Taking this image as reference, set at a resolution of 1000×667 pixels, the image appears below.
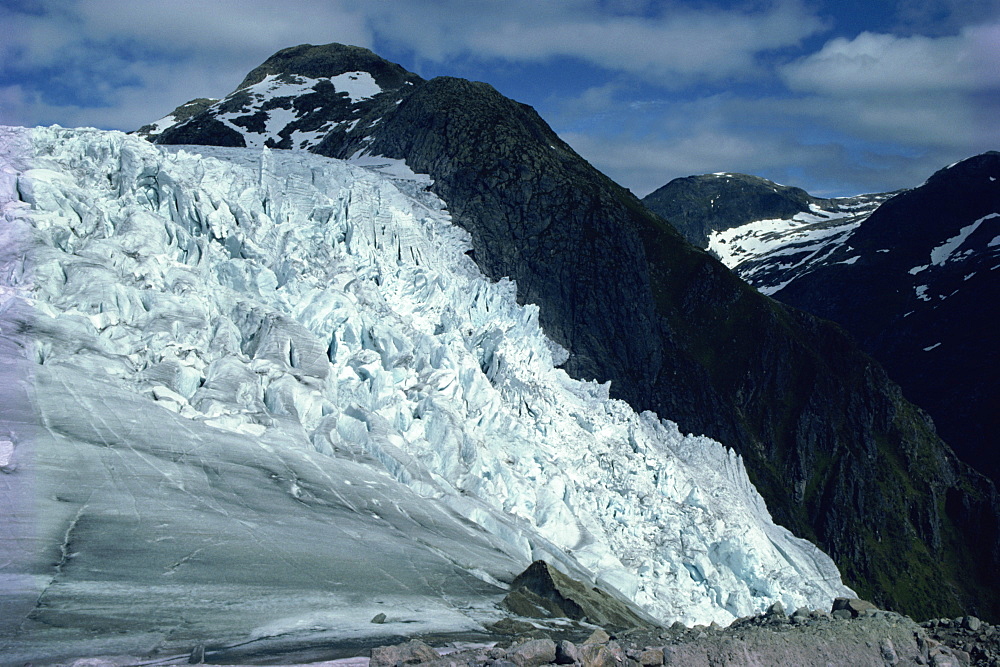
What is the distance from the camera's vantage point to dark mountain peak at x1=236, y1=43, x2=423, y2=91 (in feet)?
412

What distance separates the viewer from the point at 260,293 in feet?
133

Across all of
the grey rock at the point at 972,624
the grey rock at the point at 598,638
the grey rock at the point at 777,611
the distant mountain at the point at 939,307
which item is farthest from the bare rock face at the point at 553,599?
the distant mountain at the point at 939,307

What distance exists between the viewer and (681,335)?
89.8 meters

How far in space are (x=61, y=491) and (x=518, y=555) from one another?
54.7 ft

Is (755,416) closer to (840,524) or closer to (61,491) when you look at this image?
(840,524)

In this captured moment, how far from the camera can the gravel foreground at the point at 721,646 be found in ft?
56.1

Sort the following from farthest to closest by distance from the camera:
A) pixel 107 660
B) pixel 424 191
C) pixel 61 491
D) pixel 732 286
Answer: pixel 732 286, pixel 424 191, pixel 61 491, pixel 107 660

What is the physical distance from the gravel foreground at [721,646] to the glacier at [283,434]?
71.9 inches

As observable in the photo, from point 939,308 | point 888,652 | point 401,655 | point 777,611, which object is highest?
point 939,308

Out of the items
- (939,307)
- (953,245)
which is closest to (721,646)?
(939,307)

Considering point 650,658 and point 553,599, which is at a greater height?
point 553,599

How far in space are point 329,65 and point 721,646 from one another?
410 ft

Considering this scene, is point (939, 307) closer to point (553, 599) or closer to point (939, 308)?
point (939, 308)

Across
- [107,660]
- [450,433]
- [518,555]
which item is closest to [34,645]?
[107,660]
